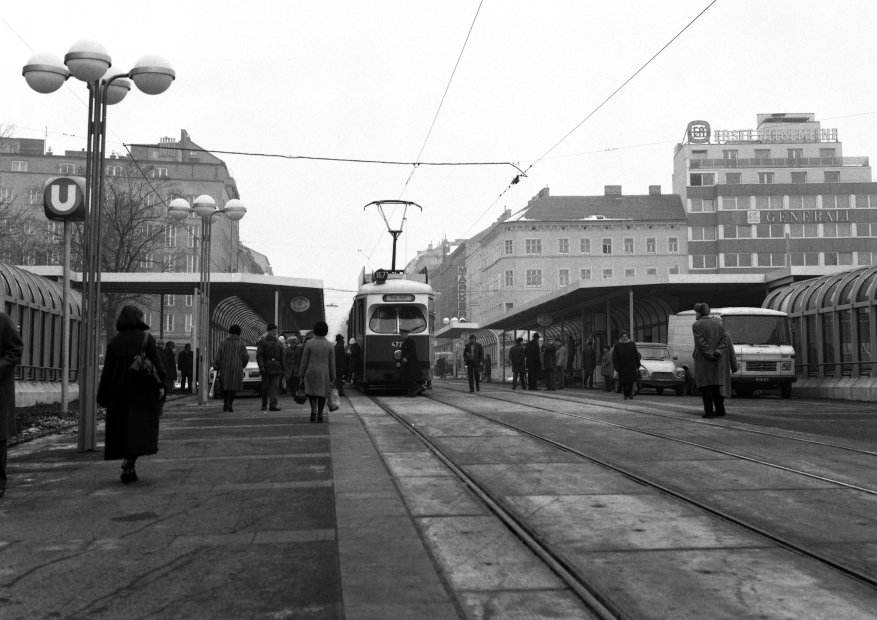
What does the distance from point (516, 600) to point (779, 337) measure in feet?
83.3

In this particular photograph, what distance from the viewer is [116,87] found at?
13.0 metres

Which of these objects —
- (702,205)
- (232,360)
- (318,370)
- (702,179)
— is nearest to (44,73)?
(318,370)

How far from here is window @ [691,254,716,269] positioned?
98.1m

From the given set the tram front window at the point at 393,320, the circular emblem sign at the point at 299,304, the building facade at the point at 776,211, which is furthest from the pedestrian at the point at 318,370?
the building facade at the point at 776,211

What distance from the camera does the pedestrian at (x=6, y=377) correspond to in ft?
26.7

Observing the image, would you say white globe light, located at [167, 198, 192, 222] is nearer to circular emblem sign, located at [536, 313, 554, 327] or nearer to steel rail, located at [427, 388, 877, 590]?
steel rail, located at [427, 388, 877, 590]

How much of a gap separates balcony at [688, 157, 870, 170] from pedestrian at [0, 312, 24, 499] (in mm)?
95829

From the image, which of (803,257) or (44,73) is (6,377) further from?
(803,257)

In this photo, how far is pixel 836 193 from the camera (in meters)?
98.8

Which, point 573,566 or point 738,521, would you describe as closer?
point 573,566

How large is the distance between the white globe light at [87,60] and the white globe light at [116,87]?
593 mm

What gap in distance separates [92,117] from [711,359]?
29.6 feet

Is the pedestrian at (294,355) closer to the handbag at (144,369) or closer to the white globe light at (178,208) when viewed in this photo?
the white globe light at (178,208)

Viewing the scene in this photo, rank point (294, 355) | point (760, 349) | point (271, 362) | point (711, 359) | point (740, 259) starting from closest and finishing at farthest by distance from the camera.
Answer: point (711, 359), point (271, 362), point (294, 355), point (760, 349), point (740, 259)
